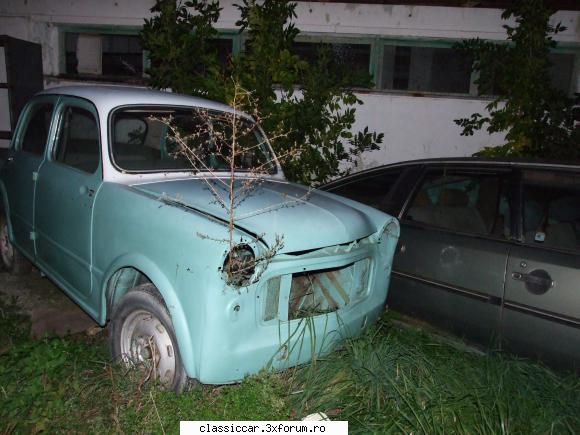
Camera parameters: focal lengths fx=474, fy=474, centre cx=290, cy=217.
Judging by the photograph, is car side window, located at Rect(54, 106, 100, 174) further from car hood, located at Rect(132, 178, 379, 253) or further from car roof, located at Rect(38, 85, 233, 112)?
car hood, located at Rect(132, 178, 379, 253)

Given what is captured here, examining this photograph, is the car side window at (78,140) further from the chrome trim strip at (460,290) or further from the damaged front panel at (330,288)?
the chrome trim strip at (460,290)

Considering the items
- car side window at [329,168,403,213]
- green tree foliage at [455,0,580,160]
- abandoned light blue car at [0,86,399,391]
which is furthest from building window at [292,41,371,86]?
abandoned light blue car at [0,86,399,391]

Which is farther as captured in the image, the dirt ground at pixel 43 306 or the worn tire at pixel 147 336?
the dirt ground at pixel 43 306

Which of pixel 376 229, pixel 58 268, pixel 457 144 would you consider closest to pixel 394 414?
pixel 376 229

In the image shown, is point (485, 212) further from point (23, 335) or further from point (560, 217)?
point (23, 335)

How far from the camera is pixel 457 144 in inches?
286

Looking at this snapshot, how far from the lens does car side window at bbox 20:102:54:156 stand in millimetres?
3928

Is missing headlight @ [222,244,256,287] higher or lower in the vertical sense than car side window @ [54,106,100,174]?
lower

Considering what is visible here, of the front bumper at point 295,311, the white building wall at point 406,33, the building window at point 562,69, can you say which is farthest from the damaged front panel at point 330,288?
the building window at point 562,69

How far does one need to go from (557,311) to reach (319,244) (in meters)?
1.51

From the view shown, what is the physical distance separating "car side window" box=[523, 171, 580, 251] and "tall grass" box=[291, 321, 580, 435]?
0.80 meters

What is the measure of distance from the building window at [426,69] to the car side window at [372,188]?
3.81 m

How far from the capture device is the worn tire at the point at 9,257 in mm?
4645

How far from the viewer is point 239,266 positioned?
2268mm
